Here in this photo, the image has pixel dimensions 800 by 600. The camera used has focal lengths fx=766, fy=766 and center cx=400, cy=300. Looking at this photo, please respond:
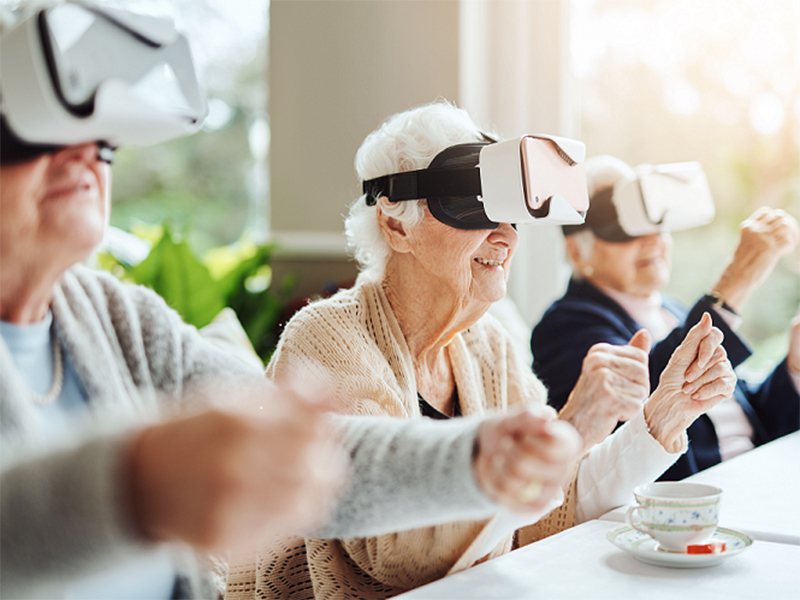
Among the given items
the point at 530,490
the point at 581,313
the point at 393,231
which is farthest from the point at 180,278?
the point at 530,490

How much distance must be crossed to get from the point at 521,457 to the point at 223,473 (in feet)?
0.72

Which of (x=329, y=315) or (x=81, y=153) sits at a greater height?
(x=81, y=153)

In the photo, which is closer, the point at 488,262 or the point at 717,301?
the point at 488,262

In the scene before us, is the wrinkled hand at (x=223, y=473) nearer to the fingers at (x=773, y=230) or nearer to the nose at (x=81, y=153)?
the nose at (x=81, y=153)

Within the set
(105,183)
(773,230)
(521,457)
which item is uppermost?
(105,183)

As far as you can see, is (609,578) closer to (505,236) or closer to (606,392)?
(606,392)

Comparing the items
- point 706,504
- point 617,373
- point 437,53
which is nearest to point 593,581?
point 706,504

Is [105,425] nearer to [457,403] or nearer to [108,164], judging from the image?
[108,164]

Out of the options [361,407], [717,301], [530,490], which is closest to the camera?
[530,490]

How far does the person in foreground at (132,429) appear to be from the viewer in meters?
0.48

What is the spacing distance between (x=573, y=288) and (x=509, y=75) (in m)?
1.07

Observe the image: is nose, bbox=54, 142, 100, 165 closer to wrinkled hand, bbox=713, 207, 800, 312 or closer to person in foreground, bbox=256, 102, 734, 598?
person in foreground, bbox=256, 102, 734, 598

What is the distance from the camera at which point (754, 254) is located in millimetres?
1688

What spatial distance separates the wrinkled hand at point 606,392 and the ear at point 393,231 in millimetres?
343
